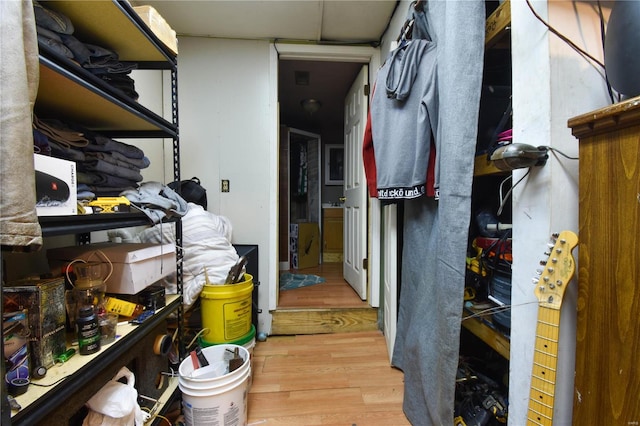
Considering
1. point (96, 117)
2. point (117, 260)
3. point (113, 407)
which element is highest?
point (96, 117)

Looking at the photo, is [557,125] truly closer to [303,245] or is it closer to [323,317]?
[323,317]

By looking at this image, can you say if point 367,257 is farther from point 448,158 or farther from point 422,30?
point 422,30

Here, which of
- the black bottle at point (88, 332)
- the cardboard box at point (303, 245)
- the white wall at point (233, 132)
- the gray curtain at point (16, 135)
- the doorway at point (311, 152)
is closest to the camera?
the gray curtain at point (16, 135)

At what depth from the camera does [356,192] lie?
2309mm

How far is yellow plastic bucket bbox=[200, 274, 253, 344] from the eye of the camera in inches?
51.4

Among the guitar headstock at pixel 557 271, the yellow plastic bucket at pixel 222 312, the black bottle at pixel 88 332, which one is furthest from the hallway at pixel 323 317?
the guitar headstock at pixel 557 271

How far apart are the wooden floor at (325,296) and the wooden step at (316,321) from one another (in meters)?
0.06

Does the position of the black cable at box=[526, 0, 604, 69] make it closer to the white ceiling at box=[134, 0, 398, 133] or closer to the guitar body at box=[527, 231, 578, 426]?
the guitar body at box=[527, 231, 578, 426]

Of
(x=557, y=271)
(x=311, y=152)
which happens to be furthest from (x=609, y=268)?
(x=311, y=152)

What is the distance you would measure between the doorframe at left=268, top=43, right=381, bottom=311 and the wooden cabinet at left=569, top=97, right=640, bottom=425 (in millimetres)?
1453

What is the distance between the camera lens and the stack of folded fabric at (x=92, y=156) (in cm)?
78

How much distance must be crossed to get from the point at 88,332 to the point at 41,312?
0.12 m

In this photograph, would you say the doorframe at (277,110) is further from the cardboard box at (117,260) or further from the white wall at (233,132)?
the cardboard box at (117,260)

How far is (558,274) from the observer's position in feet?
2.07
